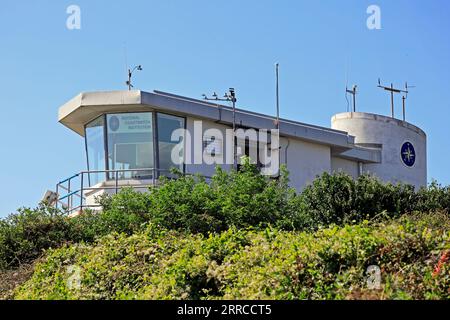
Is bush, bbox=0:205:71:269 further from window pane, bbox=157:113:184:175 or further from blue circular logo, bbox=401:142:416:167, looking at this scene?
blue circular logo, bbox=401:142:416:167

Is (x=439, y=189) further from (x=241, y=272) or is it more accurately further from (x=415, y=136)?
(x=241, y=272)

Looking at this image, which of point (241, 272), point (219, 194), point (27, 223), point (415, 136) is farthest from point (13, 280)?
point (415, 136)

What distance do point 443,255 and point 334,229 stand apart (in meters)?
2.01

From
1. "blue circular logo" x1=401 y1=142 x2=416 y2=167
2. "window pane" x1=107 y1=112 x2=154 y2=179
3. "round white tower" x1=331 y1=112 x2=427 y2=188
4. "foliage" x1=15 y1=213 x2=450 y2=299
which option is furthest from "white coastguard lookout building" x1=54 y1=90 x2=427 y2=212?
"foliage" x1=15 y1=213 x2=450 y2=299

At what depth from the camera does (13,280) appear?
18.1 metres

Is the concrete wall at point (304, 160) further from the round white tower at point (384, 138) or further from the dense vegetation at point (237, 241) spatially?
the dense vegetation at point (237, 241)

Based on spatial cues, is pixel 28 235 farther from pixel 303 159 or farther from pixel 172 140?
pixel 303 159

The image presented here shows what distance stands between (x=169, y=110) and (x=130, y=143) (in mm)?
1709

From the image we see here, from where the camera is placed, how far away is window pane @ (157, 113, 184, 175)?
30.1 metres

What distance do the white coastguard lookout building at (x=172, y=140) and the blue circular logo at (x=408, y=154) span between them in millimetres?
4681

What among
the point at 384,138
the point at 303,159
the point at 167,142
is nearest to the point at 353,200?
the point at 167,142

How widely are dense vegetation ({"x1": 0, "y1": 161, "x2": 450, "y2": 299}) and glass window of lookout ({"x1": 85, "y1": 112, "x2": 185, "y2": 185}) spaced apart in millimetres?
6302

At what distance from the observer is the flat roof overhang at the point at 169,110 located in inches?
1180

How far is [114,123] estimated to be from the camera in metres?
30.7
